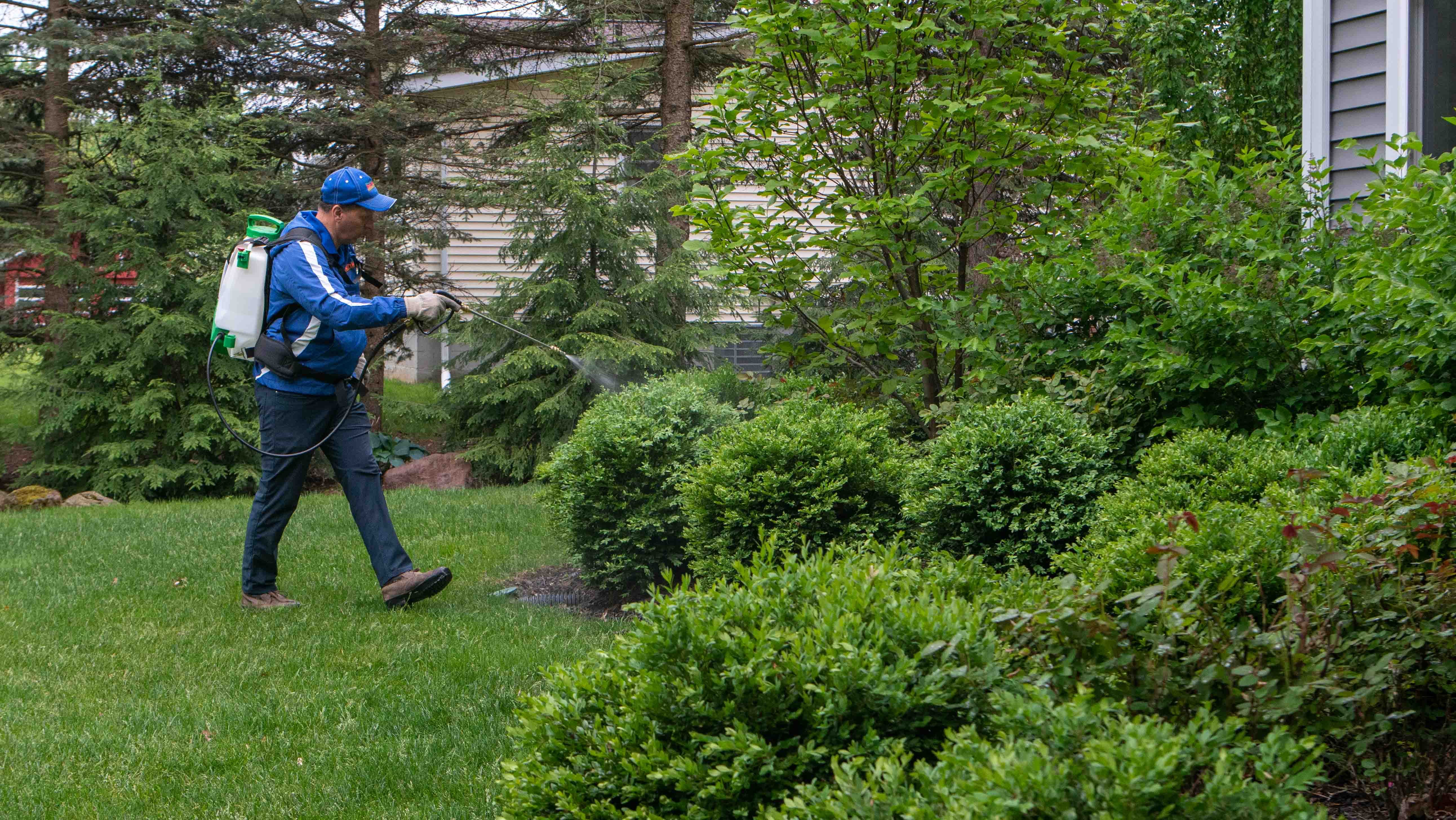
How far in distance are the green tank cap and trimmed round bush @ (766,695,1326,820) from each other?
4504 mm

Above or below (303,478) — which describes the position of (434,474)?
below

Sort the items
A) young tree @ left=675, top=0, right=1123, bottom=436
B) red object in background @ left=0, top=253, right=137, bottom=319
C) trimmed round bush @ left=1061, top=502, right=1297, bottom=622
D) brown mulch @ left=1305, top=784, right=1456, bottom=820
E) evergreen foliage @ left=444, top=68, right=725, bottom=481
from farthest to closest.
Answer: red object in background @ left=0, top=253, right=137, bottom=319 < evergreen foliage @ left=444, top=68, right=725, bottom=481 < young tree @ left=675, top=0, right=1123, bottom=436 < trimmed round bush @ left=1061, top=502, right=1297, bottom=622 < brown mulch @ left=1305, top=784, right=1456, bottom=820

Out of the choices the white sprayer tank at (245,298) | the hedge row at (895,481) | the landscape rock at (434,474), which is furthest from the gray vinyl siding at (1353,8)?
the landscape rock at (434,474)

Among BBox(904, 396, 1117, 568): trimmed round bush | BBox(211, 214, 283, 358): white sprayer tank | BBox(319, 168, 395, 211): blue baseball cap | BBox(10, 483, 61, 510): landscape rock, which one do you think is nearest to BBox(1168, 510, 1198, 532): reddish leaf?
BBox(904, 396, 1117, 568): trimmed round bush

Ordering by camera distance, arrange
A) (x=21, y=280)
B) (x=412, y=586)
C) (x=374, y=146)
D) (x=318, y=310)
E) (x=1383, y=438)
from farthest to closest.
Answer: (x=374, y=146) → (x=21, y=280) → (x=412, y=586) → (x=318, y=310) → (x=1383, y=438)

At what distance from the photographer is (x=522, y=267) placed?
1215cm

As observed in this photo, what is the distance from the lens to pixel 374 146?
13.6 metres

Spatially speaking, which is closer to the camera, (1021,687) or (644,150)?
(1021,687)

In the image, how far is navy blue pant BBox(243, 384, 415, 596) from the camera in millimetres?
5363

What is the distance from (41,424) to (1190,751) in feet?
40.0

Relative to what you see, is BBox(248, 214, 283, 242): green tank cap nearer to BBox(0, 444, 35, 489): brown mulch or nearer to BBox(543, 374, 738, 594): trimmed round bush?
BBox(543, 374, 738, 594): trimmed round bush

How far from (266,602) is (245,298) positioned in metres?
1.54

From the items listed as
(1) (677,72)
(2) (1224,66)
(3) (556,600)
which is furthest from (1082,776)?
(1) (677,72)

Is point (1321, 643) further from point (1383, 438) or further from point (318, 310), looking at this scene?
point (318, 310)
